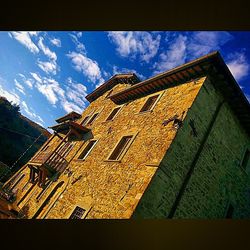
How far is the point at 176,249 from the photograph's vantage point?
4.20 meters

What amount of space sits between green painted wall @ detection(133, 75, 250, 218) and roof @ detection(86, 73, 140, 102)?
7.42m

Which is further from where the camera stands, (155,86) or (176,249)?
(155,86)

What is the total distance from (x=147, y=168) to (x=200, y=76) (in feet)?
13.7

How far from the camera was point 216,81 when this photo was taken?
9.78m

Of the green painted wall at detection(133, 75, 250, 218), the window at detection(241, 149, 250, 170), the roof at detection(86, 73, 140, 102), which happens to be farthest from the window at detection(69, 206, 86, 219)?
the roof at detection(86, 73, 140, 102)

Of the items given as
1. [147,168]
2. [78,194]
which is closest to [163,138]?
[147,168]

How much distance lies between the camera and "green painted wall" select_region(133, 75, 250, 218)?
7918 millimetres

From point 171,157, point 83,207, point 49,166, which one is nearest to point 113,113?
point 49,166

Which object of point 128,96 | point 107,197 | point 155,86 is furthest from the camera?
point 128,96

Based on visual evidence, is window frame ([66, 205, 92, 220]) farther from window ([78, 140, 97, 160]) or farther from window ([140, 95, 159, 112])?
window ([140, 95, 159, 112])

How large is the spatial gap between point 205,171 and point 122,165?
122 inches
